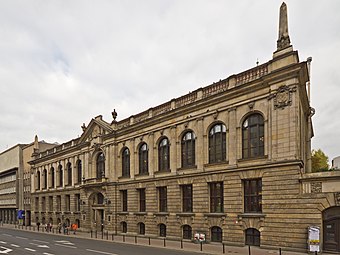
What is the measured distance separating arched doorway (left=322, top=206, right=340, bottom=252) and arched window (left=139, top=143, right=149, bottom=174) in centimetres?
2149

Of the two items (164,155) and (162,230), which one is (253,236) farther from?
(164,155)

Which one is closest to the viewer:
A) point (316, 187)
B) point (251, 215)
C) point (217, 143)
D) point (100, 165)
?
point (316, 187)

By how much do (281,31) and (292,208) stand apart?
1285 centimetres

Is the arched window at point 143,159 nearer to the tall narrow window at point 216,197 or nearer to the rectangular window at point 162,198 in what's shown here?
the rectangular window at point 162,198

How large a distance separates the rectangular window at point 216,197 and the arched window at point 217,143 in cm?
212

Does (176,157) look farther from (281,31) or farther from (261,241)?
(281,31)

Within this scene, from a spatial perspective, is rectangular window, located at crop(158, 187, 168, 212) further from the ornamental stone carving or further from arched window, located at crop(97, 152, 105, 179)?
the ornamental stone carving

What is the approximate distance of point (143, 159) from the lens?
42.0 m

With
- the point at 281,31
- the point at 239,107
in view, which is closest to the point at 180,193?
the point at 239,107

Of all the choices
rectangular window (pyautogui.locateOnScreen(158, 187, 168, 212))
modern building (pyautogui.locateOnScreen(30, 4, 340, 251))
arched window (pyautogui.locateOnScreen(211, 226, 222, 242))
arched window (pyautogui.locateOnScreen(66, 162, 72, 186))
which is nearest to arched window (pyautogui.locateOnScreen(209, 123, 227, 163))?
modern building (pyautogui.locateOnScreen(30, 4, 340, 251))

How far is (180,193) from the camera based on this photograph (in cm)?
3531

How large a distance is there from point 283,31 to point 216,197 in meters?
14.7

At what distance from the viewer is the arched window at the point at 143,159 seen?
41.2 m

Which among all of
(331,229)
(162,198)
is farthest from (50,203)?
(331,229)
